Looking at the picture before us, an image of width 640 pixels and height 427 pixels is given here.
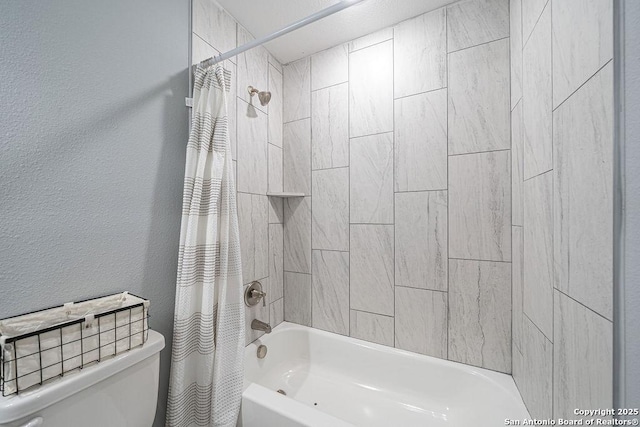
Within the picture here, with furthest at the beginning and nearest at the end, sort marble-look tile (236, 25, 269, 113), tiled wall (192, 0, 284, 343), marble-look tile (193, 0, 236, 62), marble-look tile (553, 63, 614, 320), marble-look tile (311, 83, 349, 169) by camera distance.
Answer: marble-look tile (311, 83, 349, 169) < marble-look tile (236, 25, 269, 113) < tiled wall (192, 0, 284, 343) < marble-look tile (193, 0, 236, 62) < marble-look tile (553, 63, 614, 320)

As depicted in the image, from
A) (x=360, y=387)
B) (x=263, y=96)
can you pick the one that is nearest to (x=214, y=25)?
(x=263, y=96)

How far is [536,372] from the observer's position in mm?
897

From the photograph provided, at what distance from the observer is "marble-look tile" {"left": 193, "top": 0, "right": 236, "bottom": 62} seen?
3.87ft

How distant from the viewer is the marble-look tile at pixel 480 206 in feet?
3.98

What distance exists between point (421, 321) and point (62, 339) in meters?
1.52

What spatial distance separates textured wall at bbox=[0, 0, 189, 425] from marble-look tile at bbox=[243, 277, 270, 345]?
498 mm

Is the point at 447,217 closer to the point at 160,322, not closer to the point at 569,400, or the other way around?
the point at 569,400

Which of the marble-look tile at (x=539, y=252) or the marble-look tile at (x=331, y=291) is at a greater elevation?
the marble-look tile at (x=539, y=252)

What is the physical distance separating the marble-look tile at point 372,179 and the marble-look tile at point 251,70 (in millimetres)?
729

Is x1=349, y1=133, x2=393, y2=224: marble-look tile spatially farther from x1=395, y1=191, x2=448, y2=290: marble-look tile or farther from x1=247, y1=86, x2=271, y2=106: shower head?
x1=247, y1=86, x2=271, y2=106: shower head

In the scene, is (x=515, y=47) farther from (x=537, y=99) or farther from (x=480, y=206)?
(x=480, y=206)

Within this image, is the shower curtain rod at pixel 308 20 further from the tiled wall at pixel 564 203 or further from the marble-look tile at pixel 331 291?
the marble-look tile at pixel 331 291

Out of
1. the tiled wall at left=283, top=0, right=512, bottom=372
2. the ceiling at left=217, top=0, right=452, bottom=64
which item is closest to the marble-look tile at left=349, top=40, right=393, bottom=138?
the tiled wall at left=283, top=0, right=512, bottom=372

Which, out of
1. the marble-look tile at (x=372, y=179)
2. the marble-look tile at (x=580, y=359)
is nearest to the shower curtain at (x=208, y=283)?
the marble-look tile at (x=372, y=179)
